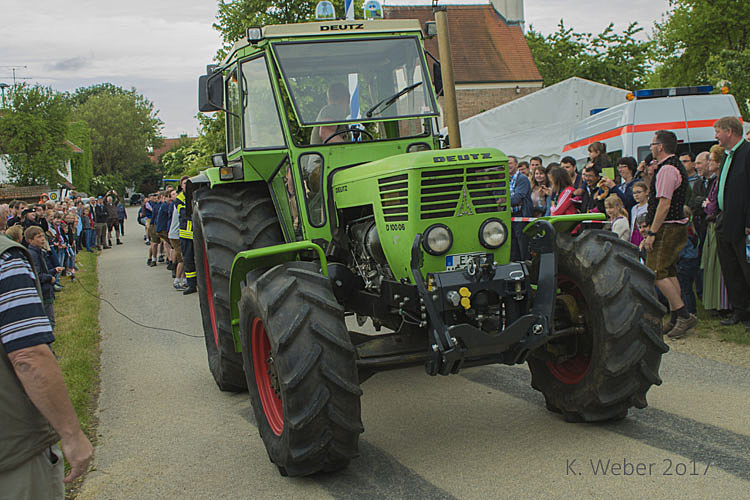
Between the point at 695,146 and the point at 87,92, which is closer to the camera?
the point at 695,146

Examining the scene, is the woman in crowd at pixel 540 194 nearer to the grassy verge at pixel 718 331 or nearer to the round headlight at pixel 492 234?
the grassy verge at pixel 718 331

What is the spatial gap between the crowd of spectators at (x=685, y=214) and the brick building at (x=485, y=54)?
32.6 meters

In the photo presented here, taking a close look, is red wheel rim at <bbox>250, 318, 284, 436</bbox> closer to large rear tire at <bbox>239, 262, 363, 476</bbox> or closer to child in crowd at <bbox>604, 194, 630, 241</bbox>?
large rear tire at <bbox>239, 262, 363, 476</bbox>

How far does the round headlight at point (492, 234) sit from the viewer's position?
4.71m

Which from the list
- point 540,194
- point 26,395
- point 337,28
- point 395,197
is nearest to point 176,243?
point 540,194

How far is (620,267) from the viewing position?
190 inches

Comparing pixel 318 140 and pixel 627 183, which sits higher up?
pixel 318 140

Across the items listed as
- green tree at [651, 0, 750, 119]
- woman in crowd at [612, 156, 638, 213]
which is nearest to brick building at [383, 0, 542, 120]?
green tree at [651, 0, 750, 119]

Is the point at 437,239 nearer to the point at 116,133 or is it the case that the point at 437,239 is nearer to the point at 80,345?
the point at 80,345

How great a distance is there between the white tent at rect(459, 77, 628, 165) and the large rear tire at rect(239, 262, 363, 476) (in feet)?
49.2

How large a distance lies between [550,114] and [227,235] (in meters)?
14.2

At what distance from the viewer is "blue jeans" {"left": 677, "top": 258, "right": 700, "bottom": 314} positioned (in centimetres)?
813

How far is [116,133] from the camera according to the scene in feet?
286

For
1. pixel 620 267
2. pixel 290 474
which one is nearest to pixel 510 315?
pixel 620 267
